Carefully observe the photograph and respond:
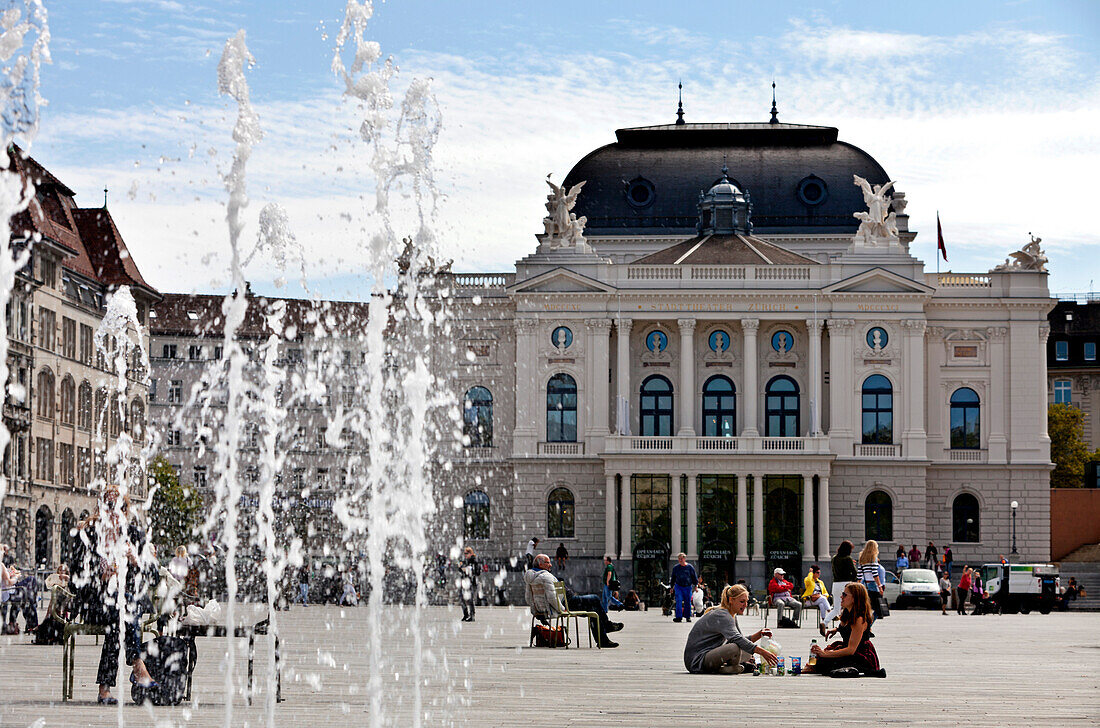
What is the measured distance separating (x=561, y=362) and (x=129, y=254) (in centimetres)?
2183

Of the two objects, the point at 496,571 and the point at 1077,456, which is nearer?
the point at 496,571

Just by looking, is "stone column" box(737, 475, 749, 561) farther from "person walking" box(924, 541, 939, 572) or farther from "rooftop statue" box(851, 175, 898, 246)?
"rooftop statue" box(851, 175, 898, 246)

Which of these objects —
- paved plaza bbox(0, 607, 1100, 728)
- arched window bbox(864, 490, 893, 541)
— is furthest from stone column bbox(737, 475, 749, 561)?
paved plaza bbox(0, 607, 1100, 728)

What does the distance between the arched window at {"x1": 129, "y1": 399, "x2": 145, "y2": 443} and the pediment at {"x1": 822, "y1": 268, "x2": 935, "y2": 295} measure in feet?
102

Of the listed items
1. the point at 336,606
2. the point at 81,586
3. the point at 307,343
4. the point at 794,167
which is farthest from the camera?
the point at 307,343

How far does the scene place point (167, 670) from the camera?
15758 mm

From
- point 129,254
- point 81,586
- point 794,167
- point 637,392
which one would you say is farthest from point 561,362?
point 81,586

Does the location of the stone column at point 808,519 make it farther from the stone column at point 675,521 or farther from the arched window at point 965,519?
the arched window at point 965,519

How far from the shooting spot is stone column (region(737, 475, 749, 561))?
71688mm

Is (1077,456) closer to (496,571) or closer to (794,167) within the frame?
(794,167)

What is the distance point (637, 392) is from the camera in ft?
251

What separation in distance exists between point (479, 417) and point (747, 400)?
36.5ft

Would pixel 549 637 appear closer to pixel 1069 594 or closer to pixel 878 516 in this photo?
pixel 1069 594

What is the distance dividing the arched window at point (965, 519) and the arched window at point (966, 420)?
2.12 meters
